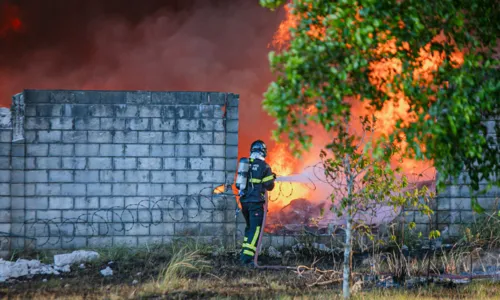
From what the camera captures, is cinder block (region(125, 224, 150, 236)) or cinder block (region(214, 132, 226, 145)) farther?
cinder block (region(214, 132, 226, 145))

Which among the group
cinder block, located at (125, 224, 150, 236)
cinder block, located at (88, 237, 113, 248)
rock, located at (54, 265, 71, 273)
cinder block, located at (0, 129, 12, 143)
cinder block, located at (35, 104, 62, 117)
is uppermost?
cinder block, located at (35, 104, 62, 117)

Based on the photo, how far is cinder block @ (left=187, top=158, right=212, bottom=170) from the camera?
10.6 metres

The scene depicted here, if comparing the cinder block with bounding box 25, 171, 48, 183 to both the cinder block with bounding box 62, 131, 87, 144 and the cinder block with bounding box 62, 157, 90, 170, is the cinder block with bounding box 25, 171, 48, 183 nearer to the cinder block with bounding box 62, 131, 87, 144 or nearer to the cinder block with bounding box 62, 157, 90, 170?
the cinder block with bounding box 62, 157, 90, 170

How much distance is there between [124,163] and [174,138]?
0.93m

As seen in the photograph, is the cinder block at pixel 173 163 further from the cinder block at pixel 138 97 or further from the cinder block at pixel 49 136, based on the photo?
the cinder block at pixel 49 136

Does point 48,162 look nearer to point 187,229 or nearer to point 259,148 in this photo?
point 187,229

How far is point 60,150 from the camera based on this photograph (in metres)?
10.5

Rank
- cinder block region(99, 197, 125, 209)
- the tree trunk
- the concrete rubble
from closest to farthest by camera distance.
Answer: the tree trunk < the concrete rubble < cinder block region(99, 197, 125, 209)

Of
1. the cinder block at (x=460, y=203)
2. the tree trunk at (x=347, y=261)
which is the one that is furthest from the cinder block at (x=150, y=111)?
the cinder block at (x=460, y=203)

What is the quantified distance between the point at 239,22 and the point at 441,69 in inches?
502

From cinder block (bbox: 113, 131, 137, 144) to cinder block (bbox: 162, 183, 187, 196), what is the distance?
94 centimetres

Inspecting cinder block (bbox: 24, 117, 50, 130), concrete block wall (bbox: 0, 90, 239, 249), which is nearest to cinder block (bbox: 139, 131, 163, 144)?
concrete block wall (bbox: 0, 90, 239, 249)

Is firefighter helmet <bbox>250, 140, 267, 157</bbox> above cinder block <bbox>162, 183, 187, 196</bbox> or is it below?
above

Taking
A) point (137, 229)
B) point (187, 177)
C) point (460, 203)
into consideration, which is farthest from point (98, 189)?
point (460, 203)
